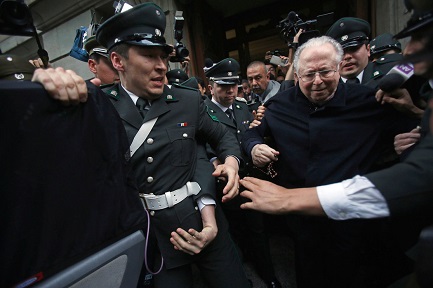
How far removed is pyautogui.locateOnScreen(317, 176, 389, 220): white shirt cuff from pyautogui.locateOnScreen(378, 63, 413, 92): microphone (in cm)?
71

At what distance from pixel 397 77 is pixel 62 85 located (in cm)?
168

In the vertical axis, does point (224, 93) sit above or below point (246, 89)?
above

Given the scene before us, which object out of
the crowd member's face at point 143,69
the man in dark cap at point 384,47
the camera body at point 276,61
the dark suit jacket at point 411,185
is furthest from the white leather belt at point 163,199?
the man in dark cap at point 384,47

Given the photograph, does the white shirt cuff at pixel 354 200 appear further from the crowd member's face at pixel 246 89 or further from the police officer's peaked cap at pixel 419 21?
the crowd member's face at pixel 246 89

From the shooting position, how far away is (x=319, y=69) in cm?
170

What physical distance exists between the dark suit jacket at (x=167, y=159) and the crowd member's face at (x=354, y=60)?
1.92 m

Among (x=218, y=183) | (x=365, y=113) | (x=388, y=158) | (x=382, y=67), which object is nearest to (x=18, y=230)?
(x=218, y=183)

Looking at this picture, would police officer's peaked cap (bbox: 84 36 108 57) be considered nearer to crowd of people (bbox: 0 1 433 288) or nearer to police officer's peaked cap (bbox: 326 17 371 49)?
crowd of people (bbox: 0 1 433 288)

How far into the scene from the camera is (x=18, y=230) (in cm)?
63

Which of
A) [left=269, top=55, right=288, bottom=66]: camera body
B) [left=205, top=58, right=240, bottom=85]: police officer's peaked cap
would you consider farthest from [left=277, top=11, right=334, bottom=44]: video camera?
[left=205, top=58, right=240, bottom=85]: police officer's peaked cap

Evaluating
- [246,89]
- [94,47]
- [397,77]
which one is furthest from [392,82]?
[246,89]

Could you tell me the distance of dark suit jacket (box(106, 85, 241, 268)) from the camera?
143 cm

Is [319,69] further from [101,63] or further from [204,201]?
[101,63]

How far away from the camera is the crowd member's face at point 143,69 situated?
1.45 meters
